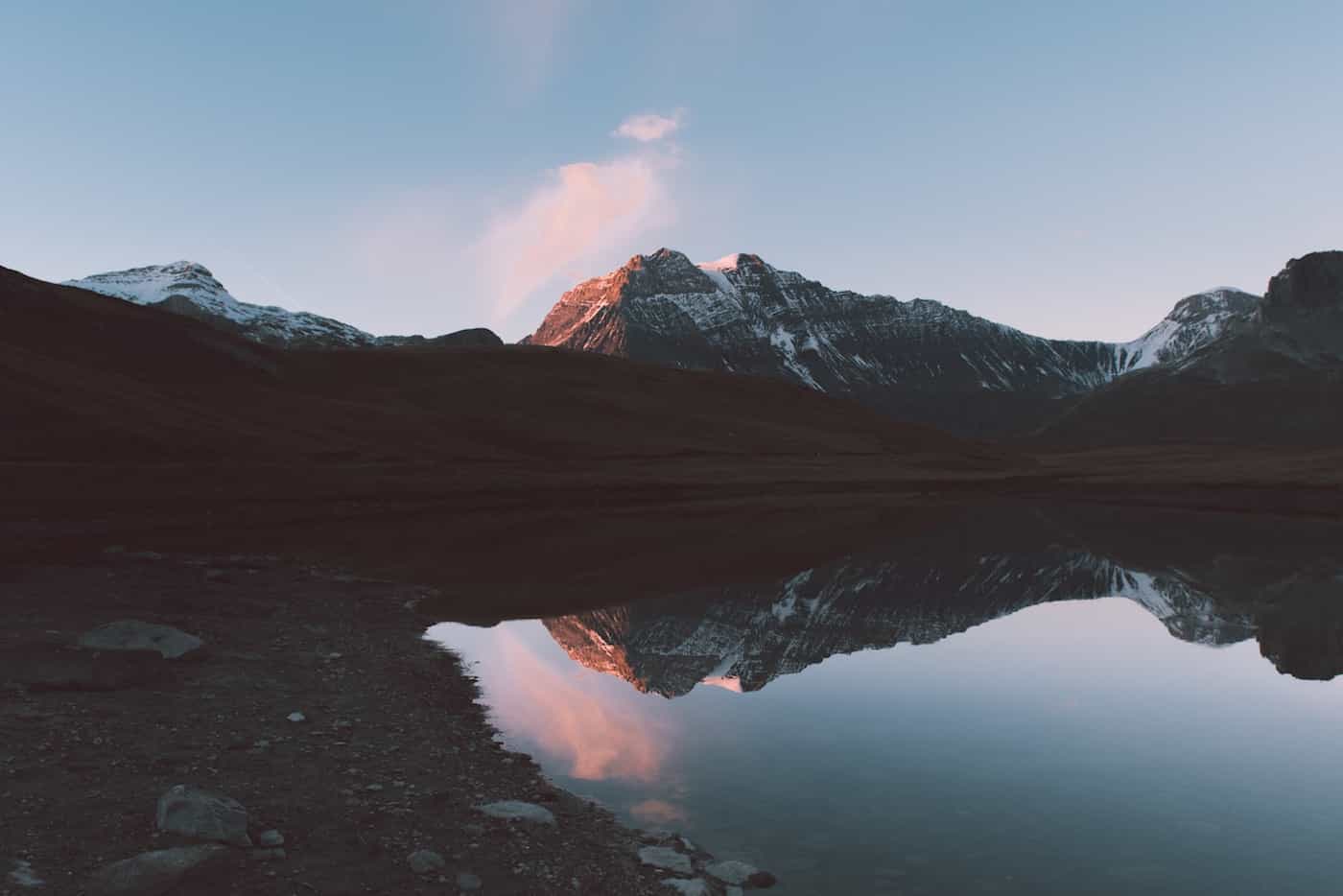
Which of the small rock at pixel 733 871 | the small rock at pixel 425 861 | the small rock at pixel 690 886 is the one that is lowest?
the small rock at pixel 425 861

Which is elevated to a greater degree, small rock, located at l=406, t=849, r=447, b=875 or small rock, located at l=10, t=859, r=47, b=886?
small rock, located at l=406, t=849, r=447, b=875

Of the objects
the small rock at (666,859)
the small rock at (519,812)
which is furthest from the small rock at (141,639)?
the small rock at (666,859)

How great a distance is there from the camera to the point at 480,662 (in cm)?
2789

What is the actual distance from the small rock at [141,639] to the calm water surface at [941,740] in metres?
8.27

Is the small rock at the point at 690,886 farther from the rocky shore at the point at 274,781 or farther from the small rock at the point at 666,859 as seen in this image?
the small rock at the point at 666,859

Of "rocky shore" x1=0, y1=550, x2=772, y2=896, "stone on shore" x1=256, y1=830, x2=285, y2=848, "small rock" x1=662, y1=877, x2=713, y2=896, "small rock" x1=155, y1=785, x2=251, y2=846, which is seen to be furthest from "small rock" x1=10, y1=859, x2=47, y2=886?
"small rock" x1=662, y1=877, x2=713, y2=896

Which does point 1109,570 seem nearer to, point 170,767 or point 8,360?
point 170,767

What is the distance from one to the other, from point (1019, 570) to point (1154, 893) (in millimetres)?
40954

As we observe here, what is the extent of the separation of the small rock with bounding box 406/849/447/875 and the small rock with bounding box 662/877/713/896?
11.3 feet

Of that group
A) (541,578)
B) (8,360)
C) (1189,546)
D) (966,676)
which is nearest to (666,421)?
(8,360)

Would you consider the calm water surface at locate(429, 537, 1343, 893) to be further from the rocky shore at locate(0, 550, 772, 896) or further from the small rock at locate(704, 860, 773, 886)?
the rocky shore at locate(0, 550, 772, 896)

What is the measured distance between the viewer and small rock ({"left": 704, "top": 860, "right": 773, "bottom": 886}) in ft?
44.4

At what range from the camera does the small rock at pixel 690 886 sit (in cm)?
1299

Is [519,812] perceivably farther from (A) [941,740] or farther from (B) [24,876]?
(A) [941,740]
